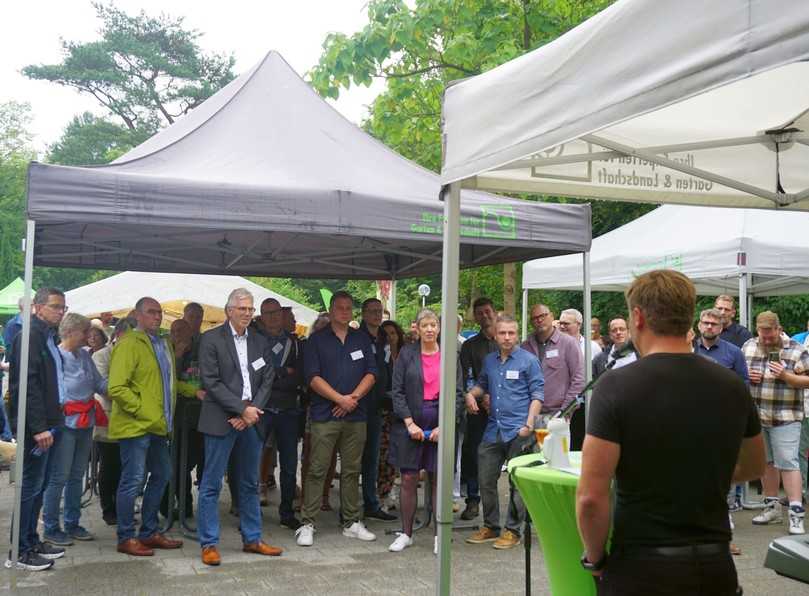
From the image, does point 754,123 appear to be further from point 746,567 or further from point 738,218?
point 738,218

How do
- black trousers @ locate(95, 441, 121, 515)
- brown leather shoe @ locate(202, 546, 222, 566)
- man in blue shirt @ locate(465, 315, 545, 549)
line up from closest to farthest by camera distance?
1. brown leather shoe @ locate(202, 546, 222, 566)
2. man in blue shirt @ locate(465, 315, 545, 549)
3. black trousers @ locate(95, 441, 121, 515)

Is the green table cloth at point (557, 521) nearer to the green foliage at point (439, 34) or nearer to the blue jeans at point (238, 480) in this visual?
the blue jeans at point (238, 480)

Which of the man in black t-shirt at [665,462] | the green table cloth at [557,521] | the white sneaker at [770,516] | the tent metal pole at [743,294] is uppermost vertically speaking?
the tent metal pole at [743,294]

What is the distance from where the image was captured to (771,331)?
728cm

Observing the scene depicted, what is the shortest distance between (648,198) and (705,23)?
2.47 m

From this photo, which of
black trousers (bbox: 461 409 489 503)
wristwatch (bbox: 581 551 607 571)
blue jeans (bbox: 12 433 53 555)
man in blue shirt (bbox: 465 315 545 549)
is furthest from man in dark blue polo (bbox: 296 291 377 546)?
wristwatch (bbox: 581 551 607 571)

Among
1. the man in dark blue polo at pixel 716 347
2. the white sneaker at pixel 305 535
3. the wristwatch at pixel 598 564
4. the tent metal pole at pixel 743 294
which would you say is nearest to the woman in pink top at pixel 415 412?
the white sneaker at pixel 305 535

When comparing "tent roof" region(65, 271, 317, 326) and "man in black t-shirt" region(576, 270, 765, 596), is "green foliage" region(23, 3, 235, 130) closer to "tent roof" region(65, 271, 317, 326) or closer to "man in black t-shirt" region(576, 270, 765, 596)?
"tent roof" region(65, 271, 317, 326)

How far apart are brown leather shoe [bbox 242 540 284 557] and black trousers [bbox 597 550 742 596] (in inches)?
165

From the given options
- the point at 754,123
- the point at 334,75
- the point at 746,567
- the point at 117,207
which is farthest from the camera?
the point at 334,75

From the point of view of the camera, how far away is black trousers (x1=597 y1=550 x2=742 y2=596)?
7.68 ft

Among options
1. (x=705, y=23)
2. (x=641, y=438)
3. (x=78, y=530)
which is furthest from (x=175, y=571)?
(x=705, y=23)

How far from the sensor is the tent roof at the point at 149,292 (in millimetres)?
14375

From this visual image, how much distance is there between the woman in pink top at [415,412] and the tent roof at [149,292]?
8.01 metres
